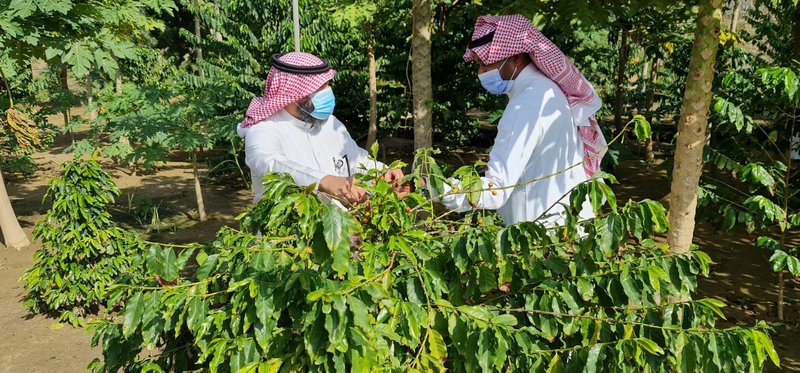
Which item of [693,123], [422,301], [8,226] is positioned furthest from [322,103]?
[8,226]

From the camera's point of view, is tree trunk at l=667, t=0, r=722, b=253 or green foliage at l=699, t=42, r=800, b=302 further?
green foliage at l=699, t=42, r=800, b=302

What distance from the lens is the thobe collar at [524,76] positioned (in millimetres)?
2486

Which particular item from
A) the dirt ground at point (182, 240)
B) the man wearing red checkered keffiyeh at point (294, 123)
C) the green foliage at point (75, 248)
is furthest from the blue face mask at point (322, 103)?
the green foliage at point (75, 248)

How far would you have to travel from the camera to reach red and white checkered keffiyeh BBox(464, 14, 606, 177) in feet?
7.97

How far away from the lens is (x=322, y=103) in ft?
9.85

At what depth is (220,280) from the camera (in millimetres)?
1918

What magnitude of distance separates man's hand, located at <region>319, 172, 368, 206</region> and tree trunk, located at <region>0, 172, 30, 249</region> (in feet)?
22.0

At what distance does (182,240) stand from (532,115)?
6.86 m

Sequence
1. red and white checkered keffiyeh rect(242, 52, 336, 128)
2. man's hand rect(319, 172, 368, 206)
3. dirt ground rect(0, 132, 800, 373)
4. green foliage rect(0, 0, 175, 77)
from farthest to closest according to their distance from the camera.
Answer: dirt ground rect(0, 132, 800, 373), green foliage rect(0, 0, 175, 77), red and white checkered keffiyeh rect(242, 52, 336, 128), man's hand rect(319, 172, 368, 206)

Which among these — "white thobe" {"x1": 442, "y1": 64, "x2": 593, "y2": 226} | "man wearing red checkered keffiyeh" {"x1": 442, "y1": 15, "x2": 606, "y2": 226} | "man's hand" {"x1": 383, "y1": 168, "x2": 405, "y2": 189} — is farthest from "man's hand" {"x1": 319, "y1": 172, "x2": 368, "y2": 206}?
"man wearing red checkered keffiyeh" {"x1": 442, "y1": 15, "x2": 606, "y2": 226}

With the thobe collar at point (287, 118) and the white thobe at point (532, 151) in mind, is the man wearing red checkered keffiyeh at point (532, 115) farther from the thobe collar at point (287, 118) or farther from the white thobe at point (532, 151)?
the thobe collar at point (287, 118)

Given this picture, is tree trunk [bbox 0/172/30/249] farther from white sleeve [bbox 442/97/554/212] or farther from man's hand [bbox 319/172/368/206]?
white sleeve [bbox 442/97/554/212]

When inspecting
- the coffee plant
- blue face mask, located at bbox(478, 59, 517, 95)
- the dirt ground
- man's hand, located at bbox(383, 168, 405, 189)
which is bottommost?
the dirt ground

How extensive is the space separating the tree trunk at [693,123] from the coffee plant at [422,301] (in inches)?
58.7
